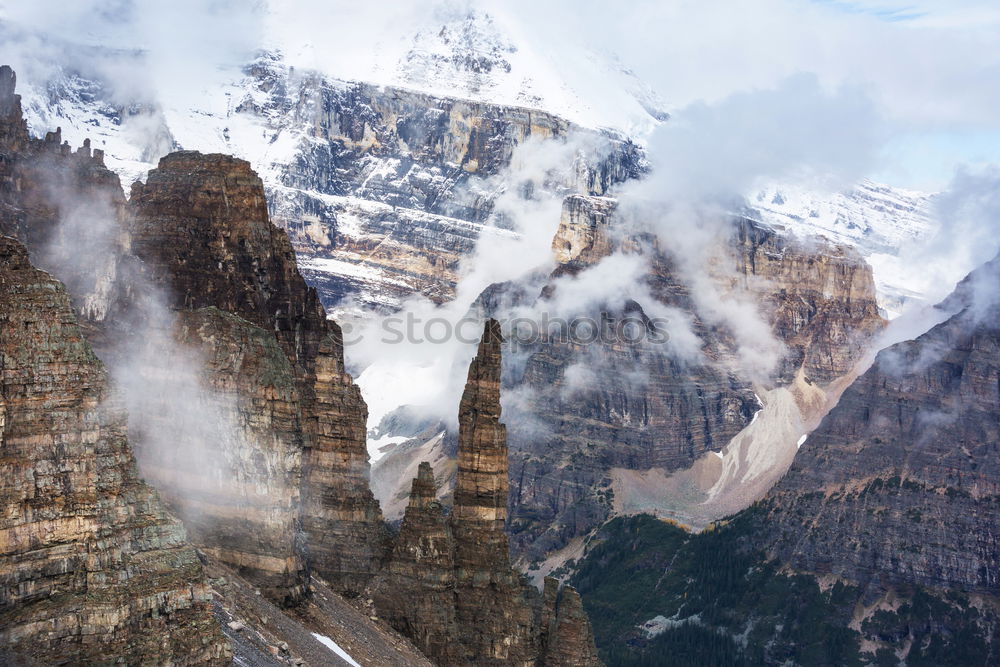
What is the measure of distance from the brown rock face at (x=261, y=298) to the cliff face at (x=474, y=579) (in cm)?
253

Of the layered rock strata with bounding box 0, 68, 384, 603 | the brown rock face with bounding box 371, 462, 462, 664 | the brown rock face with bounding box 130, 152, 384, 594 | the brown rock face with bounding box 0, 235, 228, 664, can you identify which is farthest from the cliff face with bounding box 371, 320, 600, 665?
the brown rock face with bounding box 0, 235, 228, 664

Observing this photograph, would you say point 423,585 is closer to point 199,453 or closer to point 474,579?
point 474,579

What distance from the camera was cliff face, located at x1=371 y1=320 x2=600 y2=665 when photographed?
108 m

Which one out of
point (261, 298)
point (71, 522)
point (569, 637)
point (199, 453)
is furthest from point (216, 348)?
point (569, 637)

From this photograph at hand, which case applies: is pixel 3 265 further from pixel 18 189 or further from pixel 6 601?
pixel 18 189

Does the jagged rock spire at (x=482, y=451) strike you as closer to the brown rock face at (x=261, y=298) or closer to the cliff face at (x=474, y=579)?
the cliff face at (x=474, y=579)

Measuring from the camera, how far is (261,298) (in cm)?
11131

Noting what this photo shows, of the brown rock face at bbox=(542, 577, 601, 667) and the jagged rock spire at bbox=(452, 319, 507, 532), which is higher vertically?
the jagged rock spire at bbox=(452, 319, 507, 532)

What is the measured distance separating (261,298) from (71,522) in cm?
5689

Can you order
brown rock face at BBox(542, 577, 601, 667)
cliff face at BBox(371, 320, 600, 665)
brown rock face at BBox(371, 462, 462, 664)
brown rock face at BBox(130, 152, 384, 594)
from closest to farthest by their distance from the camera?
brown rock face at BBox(130, 152, 384, 594) → brown rock face at BBox(371, 462, 462, 664) → cliff face at BBox(371, 320, 600, 665) → brown rock face at BBox(542, 577, 601, 667)

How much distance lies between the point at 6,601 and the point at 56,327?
8411 mm

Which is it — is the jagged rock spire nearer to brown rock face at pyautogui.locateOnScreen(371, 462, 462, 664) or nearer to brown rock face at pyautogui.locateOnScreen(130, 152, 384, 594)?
brown rock face at pyautogui.locateOnScreen(371, 462, 462, 664)

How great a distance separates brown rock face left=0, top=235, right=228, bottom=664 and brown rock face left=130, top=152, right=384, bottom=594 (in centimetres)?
4804

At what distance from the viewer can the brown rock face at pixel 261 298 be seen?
107m
